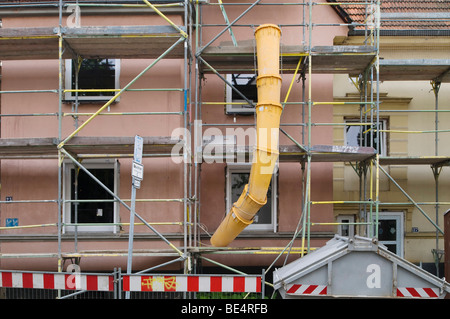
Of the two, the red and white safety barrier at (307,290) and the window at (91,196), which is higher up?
the window at (91,196)

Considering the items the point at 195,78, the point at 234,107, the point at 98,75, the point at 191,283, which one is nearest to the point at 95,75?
the point at 98,75

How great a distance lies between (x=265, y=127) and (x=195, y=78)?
2449mm

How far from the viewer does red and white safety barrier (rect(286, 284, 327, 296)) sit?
588 centimetres

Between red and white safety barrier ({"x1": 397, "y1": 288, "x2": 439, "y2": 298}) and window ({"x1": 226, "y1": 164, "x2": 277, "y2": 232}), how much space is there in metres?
3.88

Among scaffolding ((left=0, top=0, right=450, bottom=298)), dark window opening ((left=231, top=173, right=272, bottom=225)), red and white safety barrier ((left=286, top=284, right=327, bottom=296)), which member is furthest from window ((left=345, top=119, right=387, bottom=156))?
red and white safety barrier ((left=286, top=284, right=327, bottom=296))

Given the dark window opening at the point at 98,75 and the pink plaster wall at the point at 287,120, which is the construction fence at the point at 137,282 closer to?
the pink plaster wall at the point at 287,120

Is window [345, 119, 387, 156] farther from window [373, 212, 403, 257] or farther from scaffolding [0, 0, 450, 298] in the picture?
window [373, 212, 403, 257]

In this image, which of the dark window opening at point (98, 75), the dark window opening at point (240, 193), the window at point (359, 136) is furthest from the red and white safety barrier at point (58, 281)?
the window at point (359, 136)

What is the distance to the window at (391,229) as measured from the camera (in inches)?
406

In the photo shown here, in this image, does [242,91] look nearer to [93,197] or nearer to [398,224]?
[93,197]

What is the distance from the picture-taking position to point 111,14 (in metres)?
9.17

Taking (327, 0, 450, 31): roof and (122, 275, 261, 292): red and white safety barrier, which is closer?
(122, 275, 261, 292): red and white safety barrier

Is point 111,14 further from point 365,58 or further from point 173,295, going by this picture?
point 173,295

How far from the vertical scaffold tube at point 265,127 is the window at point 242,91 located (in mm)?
1989
